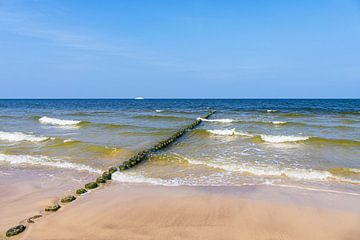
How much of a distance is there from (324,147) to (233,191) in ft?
29.9

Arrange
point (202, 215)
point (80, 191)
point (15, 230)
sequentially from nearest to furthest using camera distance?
point (15, 230), point (202, 215), point (80, 191)

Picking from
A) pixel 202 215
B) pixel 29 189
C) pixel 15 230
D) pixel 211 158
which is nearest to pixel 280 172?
pixel 211 158

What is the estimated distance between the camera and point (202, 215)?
712cm

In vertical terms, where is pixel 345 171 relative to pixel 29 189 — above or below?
above

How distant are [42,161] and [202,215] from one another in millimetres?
8683

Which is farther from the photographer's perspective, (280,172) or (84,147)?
(84,147)

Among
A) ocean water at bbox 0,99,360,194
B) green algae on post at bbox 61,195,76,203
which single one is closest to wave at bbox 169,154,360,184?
ocean water at bbox 0,99,360,194

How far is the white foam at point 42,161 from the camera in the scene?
12125 mm

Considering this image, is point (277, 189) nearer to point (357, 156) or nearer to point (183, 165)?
point (183, 165)

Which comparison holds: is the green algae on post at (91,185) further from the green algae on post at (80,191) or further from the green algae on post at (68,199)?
the green algae on post at (68,199)

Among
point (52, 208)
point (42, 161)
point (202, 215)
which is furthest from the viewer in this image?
point (42, 161)

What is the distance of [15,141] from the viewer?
17891 millimetres

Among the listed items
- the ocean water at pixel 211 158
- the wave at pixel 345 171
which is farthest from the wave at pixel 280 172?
the wave at pixel 345 171

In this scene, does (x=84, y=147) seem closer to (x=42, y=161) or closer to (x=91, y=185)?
(x=42, y=161)
